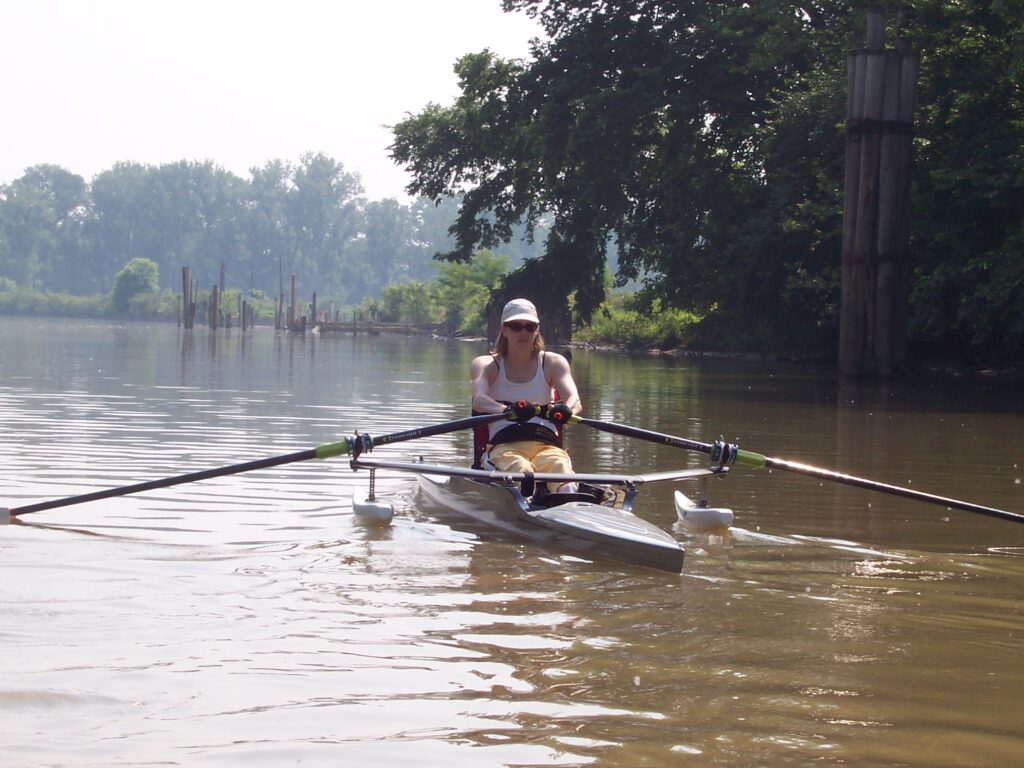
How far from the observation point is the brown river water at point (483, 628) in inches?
189

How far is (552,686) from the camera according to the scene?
5402 millimetres

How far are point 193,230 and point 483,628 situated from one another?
18231 centimetres

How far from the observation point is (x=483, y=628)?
21.0 feet

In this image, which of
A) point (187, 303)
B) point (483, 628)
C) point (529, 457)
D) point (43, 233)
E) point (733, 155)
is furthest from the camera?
point (43, 233)

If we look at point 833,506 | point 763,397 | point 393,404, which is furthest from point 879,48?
point 833,506

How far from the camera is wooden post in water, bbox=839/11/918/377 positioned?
26.5m

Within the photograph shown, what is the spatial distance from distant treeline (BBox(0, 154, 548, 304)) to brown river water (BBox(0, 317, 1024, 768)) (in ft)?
533

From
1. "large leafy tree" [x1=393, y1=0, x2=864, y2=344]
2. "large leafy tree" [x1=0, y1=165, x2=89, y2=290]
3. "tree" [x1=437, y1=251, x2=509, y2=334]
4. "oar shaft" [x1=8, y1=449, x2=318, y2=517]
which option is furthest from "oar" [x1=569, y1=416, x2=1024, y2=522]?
"large leafy tree" [x1=0, y1=165, x2=89, y2=290]

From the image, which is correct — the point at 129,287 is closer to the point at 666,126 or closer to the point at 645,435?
the point at 666,126

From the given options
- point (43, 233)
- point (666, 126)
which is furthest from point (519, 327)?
point (43, 233)

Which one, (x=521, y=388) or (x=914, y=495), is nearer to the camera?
(x=914, y=495)

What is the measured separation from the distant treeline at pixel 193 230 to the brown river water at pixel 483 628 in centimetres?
16234

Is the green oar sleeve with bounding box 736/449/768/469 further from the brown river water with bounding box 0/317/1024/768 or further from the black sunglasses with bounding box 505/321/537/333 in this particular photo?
the black sunglasses with bounding box 505/321/537/333

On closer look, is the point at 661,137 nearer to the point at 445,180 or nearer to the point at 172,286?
the point at 445,180
